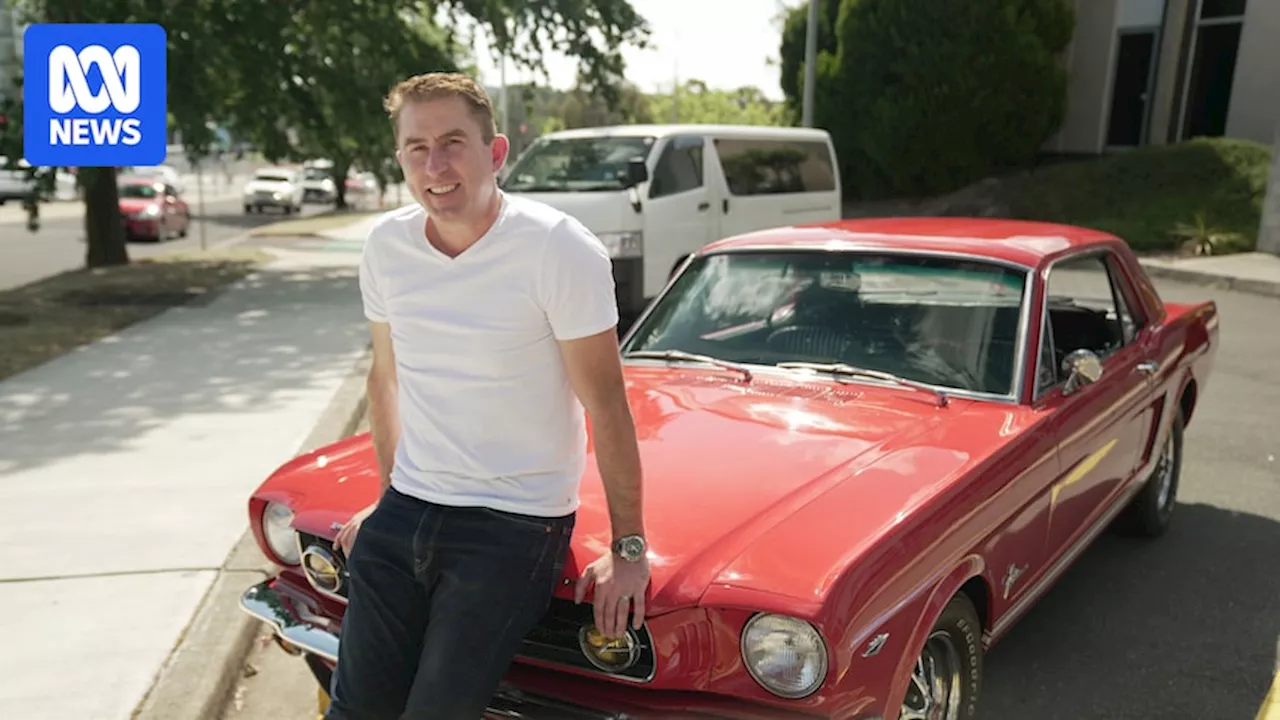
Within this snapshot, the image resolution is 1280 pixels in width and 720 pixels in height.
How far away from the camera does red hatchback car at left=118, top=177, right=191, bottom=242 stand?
78.1 feet

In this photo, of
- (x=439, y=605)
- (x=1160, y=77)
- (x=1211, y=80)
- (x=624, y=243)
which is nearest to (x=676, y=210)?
(x=624, y=243)

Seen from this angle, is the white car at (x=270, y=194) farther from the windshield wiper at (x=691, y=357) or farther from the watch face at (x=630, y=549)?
the watch face at (x=630, y=549)

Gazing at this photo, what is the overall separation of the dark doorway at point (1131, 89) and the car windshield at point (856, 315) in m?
21.4

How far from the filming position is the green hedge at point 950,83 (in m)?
20.8

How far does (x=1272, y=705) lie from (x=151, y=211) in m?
24.8

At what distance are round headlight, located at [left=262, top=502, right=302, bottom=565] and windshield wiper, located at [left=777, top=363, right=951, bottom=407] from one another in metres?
1.73

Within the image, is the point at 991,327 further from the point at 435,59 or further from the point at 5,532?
the point at 435,59

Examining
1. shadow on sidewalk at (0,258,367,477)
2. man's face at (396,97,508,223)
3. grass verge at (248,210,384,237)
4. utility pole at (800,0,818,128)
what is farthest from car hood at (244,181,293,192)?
man's face at (396,97,508,223)

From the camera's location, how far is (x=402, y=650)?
2.27 m

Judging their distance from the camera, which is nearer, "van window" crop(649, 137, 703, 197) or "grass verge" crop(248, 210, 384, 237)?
"van window" crop(649, 137, 703, 197)

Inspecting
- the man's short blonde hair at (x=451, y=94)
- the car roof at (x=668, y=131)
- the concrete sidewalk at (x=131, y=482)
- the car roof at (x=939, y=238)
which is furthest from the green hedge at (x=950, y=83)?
the man's short blonde hair at (x=451, y=94)

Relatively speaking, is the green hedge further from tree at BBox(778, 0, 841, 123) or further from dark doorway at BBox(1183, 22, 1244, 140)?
dark doorway at BBox(1183, 22, 1244, 140)

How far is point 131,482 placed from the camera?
530 cm

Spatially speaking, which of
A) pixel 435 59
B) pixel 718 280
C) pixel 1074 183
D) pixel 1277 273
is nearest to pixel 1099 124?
pixel 1074 183
